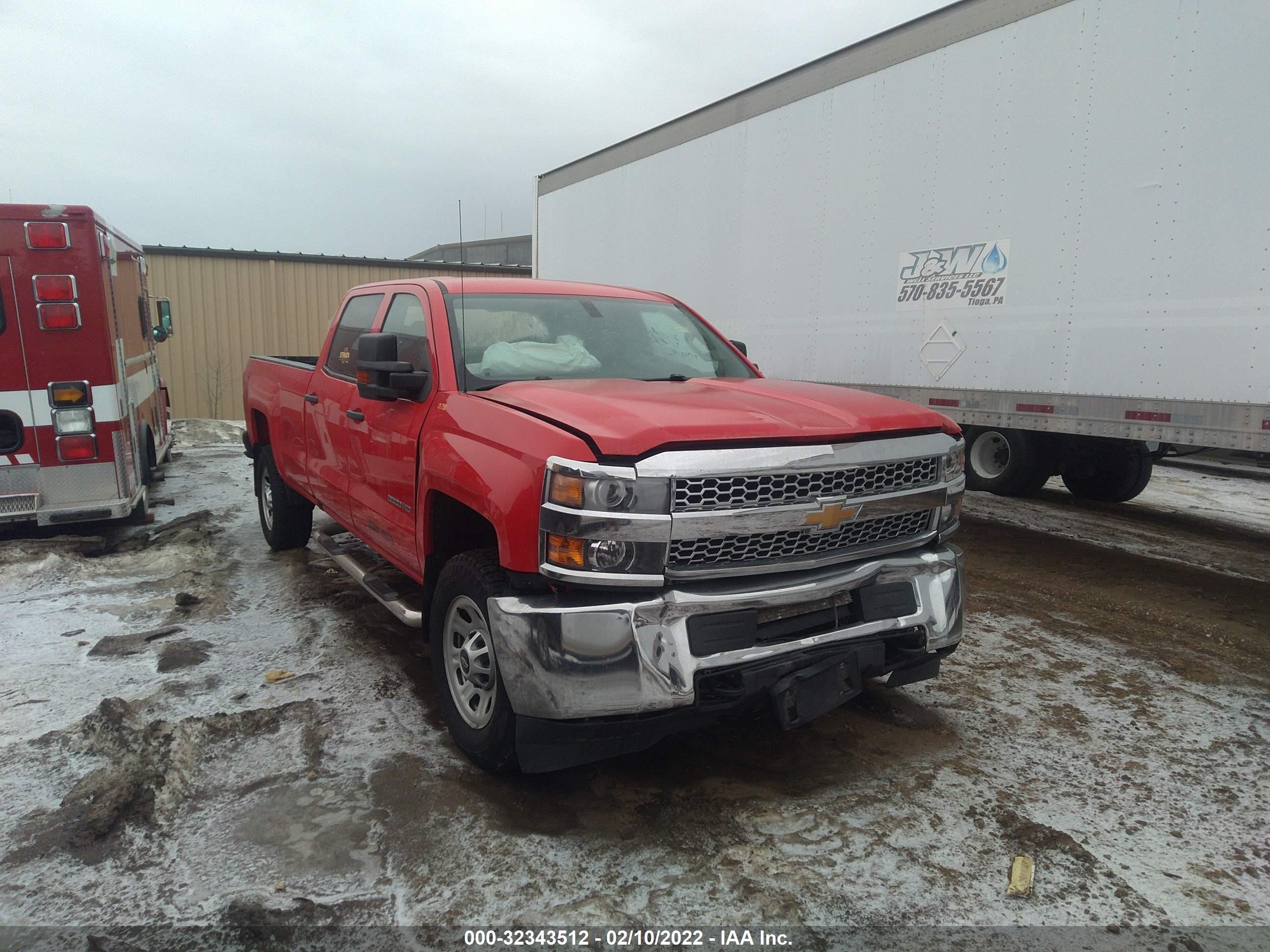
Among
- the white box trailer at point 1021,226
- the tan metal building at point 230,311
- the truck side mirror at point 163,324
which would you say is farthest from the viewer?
the tan metal building at point 230,311

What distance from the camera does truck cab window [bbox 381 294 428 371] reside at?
3713 mm

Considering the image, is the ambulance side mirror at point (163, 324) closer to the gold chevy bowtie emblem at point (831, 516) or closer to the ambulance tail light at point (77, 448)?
the ambulance tail light at point (77, 448)

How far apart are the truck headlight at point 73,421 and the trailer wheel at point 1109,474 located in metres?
8.56

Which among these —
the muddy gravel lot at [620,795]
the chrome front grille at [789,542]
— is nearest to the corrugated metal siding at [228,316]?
the muddy gravel lot at [620,795]

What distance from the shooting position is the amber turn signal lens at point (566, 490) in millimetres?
2482

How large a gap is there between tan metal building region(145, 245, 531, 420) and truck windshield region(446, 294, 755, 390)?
46.8ft

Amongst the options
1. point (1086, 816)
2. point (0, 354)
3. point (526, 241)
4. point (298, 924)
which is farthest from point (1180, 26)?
point (526, 241)

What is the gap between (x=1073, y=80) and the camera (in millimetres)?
5414

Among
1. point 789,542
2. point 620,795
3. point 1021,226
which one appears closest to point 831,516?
point 789,542

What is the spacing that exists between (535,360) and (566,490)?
1.28 metres

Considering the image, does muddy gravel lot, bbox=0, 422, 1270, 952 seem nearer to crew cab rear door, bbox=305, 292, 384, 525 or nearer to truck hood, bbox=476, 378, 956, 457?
crew cab rear door, bbox=305, 292, 384, 525

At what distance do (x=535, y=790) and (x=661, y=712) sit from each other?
71 centimetres

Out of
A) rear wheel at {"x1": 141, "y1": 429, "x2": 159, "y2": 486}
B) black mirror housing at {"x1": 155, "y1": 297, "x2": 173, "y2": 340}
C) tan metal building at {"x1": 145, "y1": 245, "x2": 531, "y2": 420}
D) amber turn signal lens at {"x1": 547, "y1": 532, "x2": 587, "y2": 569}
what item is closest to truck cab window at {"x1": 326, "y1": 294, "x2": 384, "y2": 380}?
amber turn signal lens at {"x1": 547, "y1": 532, "x2": 587, "y2": 569}

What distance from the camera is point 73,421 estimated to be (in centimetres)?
575
